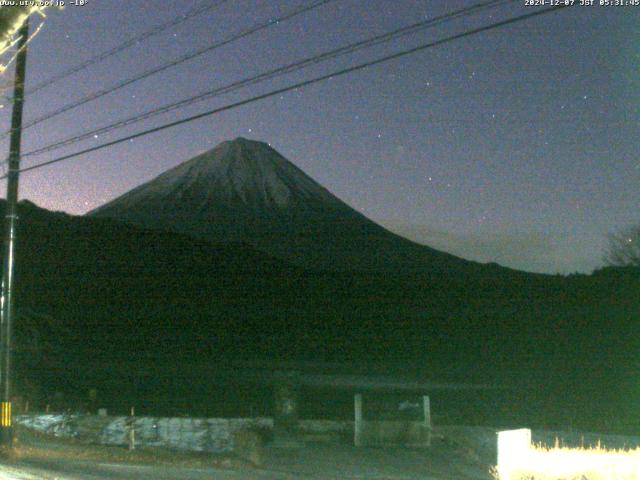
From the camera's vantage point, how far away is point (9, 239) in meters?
15.9

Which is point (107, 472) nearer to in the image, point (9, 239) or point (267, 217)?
point (9, 239)

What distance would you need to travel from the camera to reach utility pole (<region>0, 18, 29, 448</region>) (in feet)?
51.3

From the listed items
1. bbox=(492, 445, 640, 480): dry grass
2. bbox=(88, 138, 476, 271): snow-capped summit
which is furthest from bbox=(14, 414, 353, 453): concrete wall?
bbox=(88, 138, 476, 271): snow-capped summit

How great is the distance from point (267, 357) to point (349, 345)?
6.96 metres

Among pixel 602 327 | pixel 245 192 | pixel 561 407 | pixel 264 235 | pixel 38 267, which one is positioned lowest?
pixel 561 407

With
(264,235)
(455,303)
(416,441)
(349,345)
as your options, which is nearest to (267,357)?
(349,345)

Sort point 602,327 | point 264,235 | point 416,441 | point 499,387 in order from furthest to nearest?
1. point 264,235
2. point 602,327
3. point 499,387
4. point 416,441

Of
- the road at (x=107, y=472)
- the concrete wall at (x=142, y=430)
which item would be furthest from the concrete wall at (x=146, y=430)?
the road at (x=107, y=472)

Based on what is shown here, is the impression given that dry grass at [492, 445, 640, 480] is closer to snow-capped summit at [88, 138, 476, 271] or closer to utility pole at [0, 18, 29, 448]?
utility pole at [0, 18, 29, 448]

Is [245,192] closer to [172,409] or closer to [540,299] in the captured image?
[540,299]

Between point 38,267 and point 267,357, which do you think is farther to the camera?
point 38,267

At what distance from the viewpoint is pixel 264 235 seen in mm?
128375

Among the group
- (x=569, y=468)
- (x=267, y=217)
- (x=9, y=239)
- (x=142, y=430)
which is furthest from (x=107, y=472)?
(x=267, y=217)

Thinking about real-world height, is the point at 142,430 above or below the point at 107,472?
below
